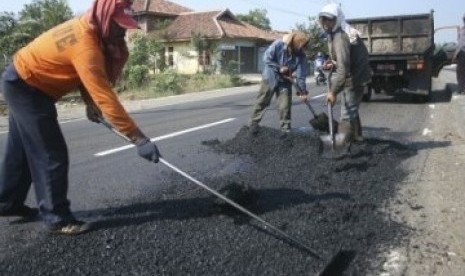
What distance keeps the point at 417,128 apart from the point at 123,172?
224 inches

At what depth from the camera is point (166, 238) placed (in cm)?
390

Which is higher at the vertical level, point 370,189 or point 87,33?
point 87,33

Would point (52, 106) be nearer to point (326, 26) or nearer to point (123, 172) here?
point (123, 172)

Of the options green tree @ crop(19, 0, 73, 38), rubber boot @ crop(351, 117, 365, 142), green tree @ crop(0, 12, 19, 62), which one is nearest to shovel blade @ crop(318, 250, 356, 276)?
rubber boot @ crop(351, 117, 365, 142)

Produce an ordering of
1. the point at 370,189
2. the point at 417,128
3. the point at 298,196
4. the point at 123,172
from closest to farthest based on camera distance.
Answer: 1. the point at 298,196
2. the point at 370,189
3. the point at 123,172
4. the point at 417,128

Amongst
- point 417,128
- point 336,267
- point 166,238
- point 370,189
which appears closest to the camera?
point 336,267

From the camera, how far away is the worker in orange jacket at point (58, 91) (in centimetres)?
364

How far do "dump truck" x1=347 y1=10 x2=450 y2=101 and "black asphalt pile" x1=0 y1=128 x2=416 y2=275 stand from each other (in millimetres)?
8211

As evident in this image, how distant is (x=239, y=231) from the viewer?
403 centimetres

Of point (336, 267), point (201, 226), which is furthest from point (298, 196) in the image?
point (336, 267)

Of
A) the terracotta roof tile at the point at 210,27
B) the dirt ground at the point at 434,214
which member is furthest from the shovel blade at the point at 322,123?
the terracotta roof tile at the point at 210,27

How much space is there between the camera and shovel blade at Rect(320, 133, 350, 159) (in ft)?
22.5

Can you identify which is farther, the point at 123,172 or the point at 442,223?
the point at 123,172

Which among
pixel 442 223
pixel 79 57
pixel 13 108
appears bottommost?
pixel 442 223
